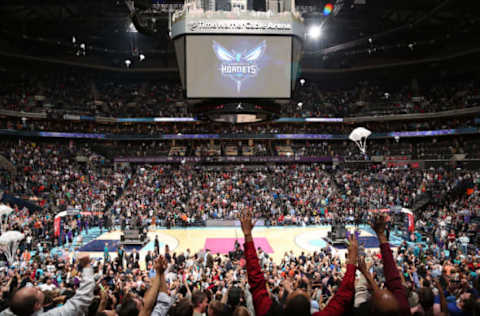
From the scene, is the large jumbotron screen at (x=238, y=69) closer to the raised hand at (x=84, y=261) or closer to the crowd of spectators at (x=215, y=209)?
the raised hand at (x=84, y=261)

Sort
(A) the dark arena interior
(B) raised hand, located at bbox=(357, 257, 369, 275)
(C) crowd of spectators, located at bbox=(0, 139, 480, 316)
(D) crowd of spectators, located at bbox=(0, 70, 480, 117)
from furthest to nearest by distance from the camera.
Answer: (D) crowd of spectators, located at bbox=(0, 70, 480, 117), (C) crowd of spectators, located at bbox=(0, 139, 480, 316), (A) the dark arena interior, (B) raised hand, located at bbox=(357, 257, 369, 275)

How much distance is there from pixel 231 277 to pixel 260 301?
7.05 meters

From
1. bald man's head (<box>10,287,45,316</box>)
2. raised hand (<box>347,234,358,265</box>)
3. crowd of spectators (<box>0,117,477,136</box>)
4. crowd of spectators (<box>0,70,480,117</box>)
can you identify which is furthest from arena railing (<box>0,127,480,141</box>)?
bald man's head (<box>10,287,45,316</box>)

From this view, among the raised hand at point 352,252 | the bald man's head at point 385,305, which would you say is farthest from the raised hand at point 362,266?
the bald man's head at point 385,305

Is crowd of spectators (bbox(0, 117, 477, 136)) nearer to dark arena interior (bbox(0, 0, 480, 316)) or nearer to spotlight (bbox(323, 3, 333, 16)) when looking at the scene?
dark arena interior (bbox(0, 0, 480, 316))

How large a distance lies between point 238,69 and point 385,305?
14.8 feet

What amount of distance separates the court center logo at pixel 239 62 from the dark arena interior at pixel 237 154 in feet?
0.08

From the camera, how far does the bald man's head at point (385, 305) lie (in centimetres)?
186

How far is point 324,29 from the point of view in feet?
84.8

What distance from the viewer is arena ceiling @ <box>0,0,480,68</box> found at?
25.1 m

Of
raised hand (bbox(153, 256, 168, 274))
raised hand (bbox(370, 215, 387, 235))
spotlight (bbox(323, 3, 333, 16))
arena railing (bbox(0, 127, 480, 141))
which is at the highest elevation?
spotlight (bbox(323, 3, 333, 16))

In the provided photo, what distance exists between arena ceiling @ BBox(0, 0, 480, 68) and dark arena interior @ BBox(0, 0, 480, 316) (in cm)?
26

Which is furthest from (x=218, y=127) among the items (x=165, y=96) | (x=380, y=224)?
(x=380, y=224)

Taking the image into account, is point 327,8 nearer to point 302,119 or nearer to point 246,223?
point 246,223
